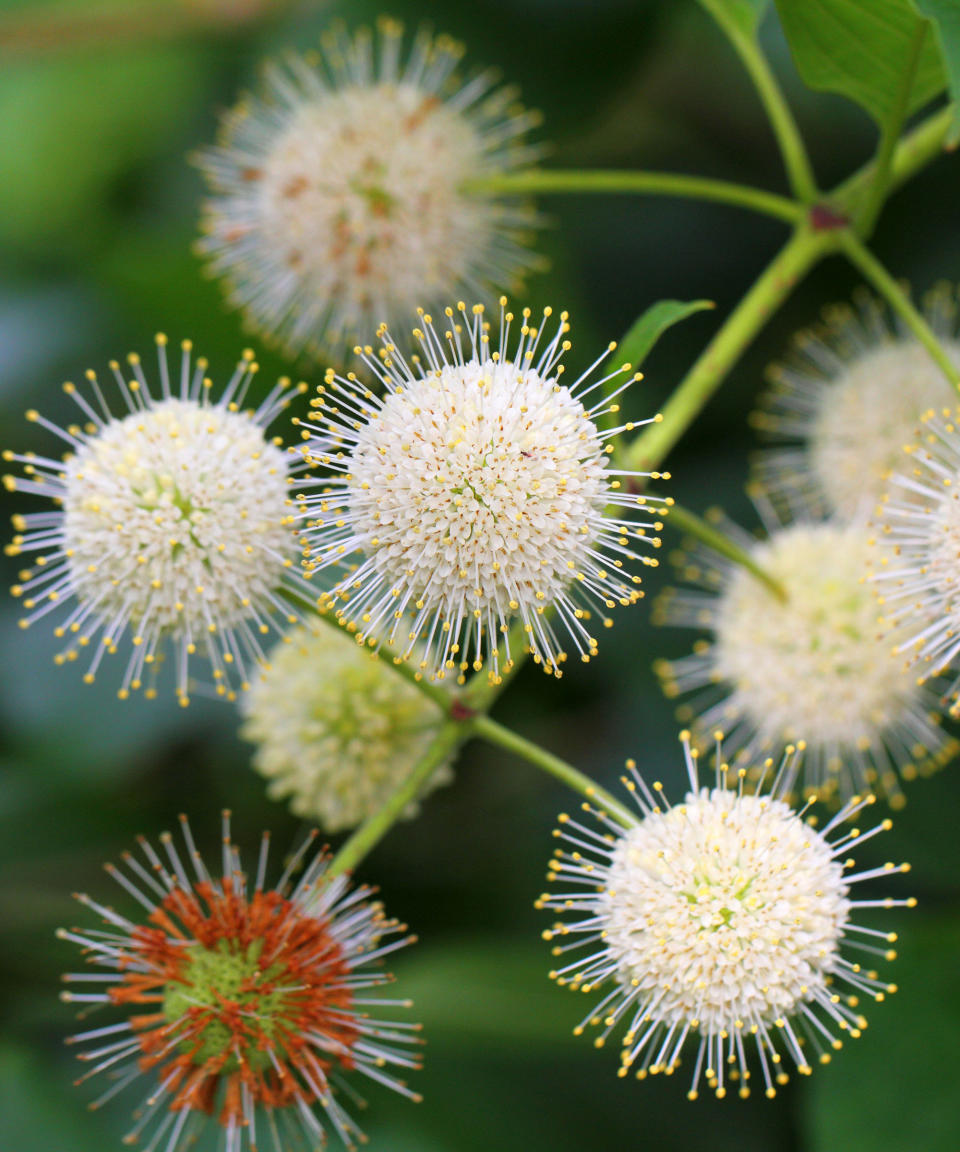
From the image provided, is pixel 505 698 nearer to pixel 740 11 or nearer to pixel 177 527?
pixel 177 527

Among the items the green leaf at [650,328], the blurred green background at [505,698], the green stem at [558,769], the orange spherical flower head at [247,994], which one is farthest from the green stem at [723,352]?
the orange spherical flower head at [247,994]

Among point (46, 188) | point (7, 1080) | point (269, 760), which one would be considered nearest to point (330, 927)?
point (269, 760)

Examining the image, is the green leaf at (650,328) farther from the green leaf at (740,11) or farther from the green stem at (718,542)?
the green leaf at (740,11)

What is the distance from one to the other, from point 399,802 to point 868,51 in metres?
1.32

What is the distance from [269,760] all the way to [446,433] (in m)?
0.73

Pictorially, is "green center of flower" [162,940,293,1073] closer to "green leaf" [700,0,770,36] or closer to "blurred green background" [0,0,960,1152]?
"blurred green background" [0,0,960,1152]

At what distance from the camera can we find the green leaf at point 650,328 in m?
1.61

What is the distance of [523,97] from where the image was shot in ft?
9.07

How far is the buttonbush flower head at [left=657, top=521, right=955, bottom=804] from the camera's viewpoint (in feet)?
6.57

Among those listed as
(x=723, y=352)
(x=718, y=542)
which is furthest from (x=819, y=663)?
(x=723, y=352)

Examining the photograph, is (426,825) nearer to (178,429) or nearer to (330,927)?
(330,927)

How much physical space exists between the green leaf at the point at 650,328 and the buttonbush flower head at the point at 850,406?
0.65m

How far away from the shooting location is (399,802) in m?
1.63

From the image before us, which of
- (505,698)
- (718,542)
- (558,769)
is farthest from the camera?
(505,698)
